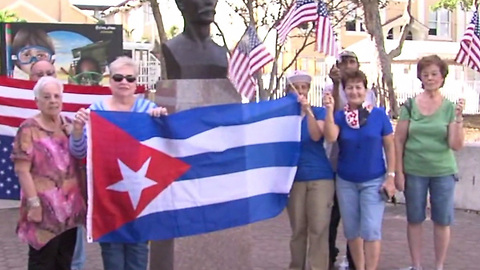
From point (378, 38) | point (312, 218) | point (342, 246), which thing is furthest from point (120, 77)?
point (378, 38)

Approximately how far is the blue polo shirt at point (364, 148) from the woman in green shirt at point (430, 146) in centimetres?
44

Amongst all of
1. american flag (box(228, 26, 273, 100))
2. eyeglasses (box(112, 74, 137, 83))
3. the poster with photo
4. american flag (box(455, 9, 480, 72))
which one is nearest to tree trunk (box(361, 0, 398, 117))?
the poster with photo

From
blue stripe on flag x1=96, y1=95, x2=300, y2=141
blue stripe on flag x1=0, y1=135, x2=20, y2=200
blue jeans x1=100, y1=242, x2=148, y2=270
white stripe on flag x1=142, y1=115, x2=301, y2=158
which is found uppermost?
blue stripe on flag x1=96, y1=95, x2=300, y2=141

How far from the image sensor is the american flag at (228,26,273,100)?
686 cm

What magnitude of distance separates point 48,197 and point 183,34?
Result: 74.3 inches

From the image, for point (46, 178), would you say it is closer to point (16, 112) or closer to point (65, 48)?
point (16, 112)

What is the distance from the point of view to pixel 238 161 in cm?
591

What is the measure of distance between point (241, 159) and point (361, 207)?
1.11 meters

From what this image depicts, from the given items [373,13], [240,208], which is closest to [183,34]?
[240,208]

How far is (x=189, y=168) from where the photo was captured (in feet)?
18.6

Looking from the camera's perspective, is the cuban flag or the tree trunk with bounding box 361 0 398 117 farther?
the tree trunk with bounding box 361 0 398 117

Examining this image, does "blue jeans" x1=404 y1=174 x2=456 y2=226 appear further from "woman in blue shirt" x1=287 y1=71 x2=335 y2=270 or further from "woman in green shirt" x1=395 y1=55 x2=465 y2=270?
"woman in blue shirt" x1=287 y1=71 x2=335 y2=270

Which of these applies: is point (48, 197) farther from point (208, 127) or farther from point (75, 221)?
point (208, 127)

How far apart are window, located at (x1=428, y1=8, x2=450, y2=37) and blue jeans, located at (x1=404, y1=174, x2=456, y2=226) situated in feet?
139
